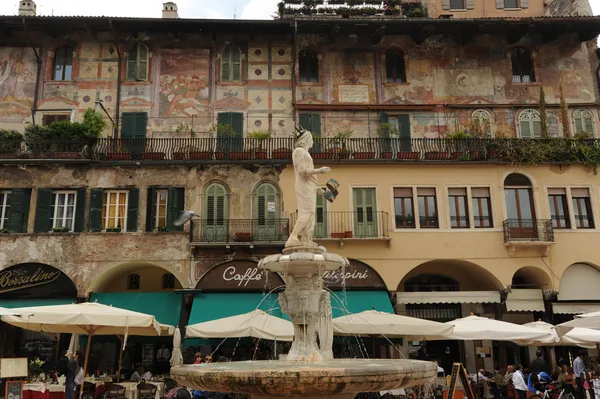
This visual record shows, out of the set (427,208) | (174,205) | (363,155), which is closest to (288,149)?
(363,155)

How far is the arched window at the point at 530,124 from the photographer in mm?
23031

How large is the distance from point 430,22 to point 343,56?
3772mm

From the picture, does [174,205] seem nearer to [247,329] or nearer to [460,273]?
[247,329]

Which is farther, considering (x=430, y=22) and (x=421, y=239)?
(x=430, y=22)

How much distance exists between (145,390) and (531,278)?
15.3 m

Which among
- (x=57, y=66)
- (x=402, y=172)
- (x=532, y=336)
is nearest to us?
(x=532, y=336)

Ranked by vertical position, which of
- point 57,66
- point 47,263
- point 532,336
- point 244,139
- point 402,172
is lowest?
point 532,336

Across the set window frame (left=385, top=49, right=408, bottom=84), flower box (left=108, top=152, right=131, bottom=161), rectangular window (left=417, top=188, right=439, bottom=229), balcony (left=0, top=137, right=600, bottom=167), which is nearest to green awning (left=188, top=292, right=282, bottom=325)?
balcony (left=0, top=137, right=600, bottom=167)

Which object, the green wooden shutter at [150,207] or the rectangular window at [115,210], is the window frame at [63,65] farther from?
the green wooden shutter at [150,207]

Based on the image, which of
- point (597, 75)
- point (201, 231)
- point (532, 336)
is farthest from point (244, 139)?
point (597, 75)

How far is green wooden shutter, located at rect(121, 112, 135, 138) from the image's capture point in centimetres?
2238

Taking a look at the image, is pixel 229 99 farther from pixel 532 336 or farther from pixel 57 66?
pixel 532 336

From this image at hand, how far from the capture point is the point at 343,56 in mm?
23656

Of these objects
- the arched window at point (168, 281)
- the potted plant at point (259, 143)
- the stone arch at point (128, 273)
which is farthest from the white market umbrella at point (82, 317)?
the potted plant at point (259, 143)
